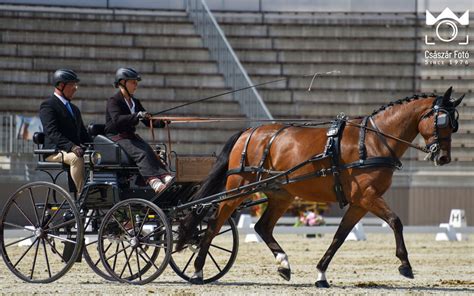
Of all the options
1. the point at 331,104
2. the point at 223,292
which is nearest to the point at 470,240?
the point at 331,104

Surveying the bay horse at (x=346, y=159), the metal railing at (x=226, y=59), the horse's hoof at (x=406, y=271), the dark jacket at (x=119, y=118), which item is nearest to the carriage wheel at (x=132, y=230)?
the bay horse at (x=346, y=159)

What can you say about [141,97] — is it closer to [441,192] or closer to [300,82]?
[300,82]

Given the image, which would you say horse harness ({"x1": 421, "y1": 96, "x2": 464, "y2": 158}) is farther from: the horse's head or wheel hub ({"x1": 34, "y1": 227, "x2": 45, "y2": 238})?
wheel hub ({"x1": 34, "y1": 227, "x2": 45, "y2": 238})

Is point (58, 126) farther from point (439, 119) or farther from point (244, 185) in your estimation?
point (439, 119)

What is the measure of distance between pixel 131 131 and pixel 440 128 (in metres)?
2.71

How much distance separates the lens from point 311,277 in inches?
492

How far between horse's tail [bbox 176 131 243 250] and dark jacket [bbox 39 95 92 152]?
1.20m

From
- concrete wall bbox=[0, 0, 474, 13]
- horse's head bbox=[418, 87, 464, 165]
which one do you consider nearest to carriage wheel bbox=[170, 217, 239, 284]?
horse's head bbox=[418, 87, 464, 165]

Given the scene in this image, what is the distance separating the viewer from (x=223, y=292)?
10.4 meters

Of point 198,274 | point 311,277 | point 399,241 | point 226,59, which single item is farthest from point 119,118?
point 226,59

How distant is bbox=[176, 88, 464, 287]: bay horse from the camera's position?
435 inches

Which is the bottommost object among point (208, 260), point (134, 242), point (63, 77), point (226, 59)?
point (208, 260)

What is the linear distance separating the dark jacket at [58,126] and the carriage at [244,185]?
0.59 ft

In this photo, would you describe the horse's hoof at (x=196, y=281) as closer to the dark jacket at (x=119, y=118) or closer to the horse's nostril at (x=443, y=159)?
the dark jacket at (x=119, y=118)
